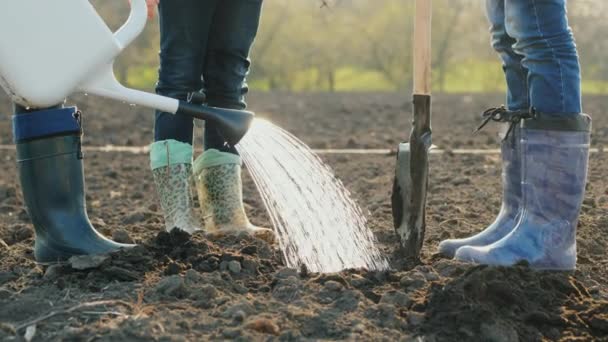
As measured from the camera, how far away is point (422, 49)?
2.83m

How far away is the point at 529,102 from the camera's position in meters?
2.97

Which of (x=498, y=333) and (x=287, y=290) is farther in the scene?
(x=287, y=290)

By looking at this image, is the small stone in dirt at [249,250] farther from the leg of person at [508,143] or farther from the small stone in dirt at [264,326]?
the small stone in dirt at [264,326]

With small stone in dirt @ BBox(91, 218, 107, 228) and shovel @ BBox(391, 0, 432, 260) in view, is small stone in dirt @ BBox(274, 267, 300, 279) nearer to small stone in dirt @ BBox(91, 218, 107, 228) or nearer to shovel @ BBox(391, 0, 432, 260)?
shovel @ BBox(391, 0, 432, 260)

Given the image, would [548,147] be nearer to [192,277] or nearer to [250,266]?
[250,266]

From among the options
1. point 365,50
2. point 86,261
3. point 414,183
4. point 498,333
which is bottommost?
point 498,333

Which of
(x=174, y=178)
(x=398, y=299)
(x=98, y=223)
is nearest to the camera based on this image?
(x=398, y=299)

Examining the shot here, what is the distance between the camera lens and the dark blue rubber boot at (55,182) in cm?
274

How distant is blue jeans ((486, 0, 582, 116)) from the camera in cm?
271

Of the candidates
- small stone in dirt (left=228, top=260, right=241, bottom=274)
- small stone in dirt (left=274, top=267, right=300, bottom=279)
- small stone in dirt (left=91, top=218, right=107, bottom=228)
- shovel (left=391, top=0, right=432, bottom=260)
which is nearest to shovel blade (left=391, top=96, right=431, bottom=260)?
shovel (left=391, top=0, right=432, bottom=260)

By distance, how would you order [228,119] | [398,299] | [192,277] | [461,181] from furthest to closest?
1. [461,181]
2. [228,119]
3. [192,277]
4. [398,299]

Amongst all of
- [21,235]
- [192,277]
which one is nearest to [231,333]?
[192,277]

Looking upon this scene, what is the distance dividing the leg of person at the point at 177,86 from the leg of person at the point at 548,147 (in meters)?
1.01

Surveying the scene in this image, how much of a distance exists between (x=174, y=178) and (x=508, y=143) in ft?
3.81
